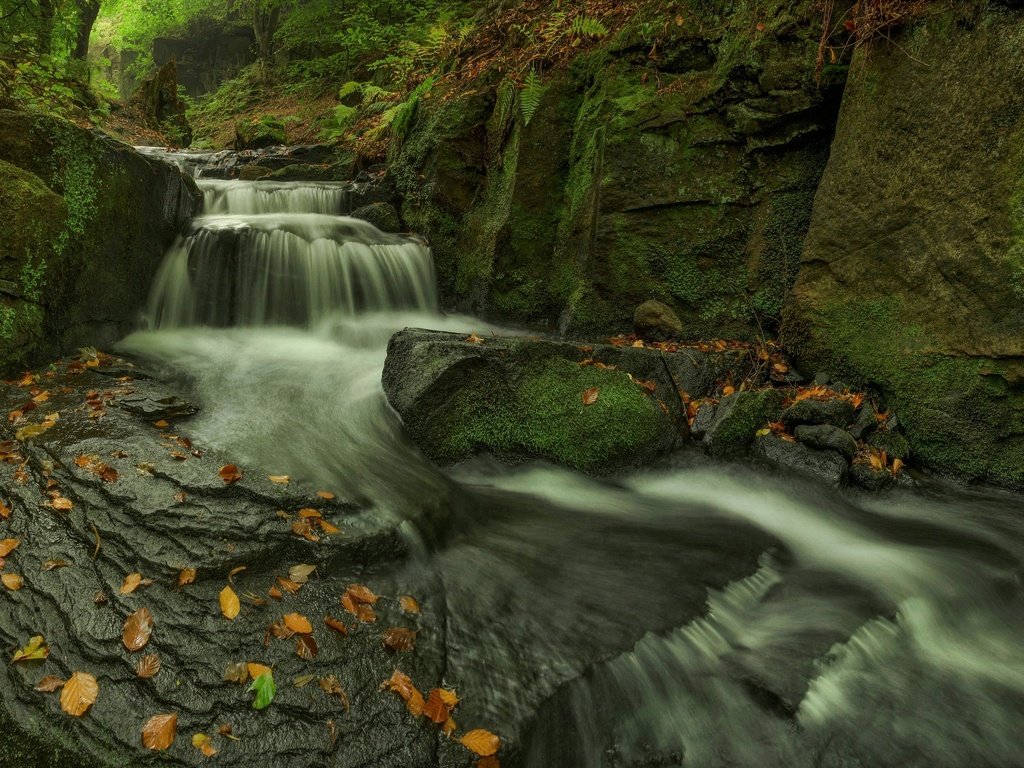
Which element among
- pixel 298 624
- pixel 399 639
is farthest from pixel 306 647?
pixel 399 639

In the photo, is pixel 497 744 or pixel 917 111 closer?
pixel 497 744

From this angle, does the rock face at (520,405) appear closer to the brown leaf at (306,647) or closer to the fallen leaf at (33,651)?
the brown leaf at (306,647)

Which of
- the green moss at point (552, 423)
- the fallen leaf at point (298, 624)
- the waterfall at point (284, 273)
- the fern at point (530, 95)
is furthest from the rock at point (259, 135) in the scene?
the fallen leaf at point (298, 624)

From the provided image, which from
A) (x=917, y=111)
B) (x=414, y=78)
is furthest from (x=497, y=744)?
(x=414, y=78)

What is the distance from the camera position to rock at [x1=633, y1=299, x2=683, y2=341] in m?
6.37

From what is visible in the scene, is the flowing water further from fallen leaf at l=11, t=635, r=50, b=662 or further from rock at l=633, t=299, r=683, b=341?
rock at l=633, t=299, r=683, b=341

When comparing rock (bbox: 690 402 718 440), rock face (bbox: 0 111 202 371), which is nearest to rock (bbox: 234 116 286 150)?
rock face (bbox: 0 111 202 371)

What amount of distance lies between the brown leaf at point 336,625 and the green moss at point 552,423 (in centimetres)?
209

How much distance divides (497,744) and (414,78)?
1195cm

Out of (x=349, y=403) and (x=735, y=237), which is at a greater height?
(x=735, y=237)

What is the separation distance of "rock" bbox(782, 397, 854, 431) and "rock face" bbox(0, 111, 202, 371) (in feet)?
20.9

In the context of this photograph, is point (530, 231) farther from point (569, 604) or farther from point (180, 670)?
point (180, 670)

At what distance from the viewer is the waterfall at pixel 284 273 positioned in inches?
264

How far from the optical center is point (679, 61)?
646 cm
